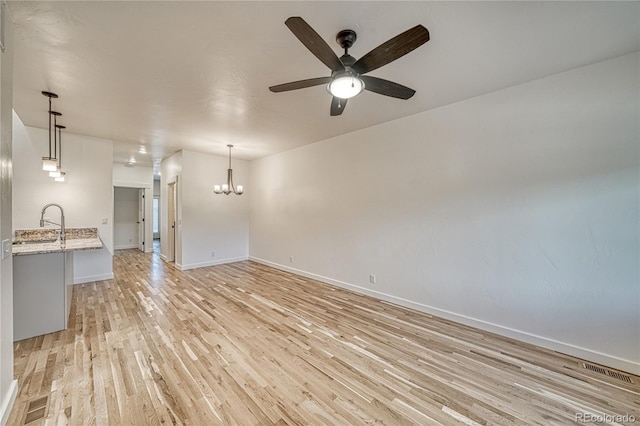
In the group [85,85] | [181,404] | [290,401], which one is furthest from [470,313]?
[85,85]

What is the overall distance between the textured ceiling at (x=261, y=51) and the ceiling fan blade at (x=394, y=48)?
1.10ft

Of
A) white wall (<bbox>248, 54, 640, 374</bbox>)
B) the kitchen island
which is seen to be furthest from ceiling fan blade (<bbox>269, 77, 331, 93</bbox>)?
the kitchen island

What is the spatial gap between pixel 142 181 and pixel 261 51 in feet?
25.2

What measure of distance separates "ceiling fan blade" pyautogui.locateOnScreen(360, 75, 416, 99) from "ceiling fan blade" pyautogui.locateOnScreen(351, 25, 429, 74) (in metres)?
0.12

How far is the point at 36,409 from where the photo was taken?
5.64 ft

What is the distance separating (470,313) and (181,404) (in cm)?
316

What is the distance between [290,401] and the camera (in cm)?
184

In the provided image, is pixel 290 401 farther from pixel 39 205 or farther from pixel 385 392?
pixel 39 205

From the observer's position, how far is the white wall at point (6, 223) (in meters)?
1.61

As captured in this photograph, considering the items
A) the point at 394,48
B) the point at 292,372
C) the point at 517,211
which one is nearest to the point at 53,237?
the point at 292,372

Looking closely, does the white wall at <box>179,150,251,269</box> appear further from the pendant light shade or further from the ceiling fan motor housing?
the ceiling fan motor housing

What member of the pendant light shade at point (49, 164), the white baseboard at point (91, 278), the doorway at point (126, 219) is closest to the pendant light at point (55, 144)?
the pendant light shade at point (49, 164)

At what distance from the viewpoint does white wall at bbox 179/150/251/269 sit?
571 centimetres

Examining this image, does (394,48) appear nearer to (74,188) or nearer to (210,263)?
(74,188)
